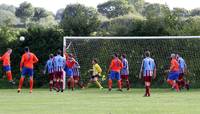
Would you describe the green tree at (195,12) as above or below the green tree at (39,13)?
below

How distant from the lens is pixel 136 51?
4159 centimetres

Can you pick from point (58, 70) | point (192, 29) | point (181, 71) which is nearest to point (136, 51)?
point (192, 29)

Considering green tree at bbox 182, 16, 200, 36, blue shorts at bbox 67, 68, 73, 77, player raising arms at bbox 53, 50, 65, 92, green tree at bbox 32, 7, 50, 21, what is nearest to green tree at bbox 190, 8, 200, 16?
green tree at bbox 32, 7, 50, 21

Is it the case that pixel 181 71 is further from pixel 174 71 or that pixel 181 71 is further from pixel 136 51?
pixel 136 51

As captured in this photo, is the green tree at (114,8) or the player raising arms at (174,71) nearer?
the player raising arms at (174,71)

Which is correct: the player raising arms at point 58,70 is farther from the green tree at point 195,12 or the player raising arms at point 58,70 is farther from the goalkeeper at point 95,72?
the green tree at point 195,12

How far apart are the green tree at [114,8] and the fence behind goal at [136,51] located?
8126 centimetres

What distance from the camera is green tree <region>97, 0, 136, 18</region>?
125688mm

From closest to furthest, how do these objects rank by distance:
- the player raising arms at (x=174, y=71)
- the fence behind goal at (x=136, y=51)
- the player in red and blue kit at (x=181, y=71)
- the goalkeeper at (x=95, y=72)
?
the player raising arms at (x=174, y=71), the player in red and blue kit at (x=181, y=71), the goalkeeper at (x=95, y=72), the fence behind goal at (x=136, y=51)

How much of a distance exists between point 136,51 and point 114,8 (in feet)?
302

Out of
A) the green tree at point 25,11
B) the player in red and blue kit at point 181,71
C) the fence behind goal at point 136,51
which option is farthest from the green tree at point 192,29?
the green tree at point 25,11

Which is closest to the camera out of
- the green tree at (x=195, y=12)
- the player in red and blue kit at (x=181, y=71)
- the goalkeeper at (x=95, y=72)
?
the player in red and blue kit at (x=181, y=71)

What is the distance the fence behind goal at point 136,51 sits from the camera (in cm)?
4044

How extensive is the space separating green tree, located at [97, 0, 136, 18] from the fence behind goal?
81260 mm
